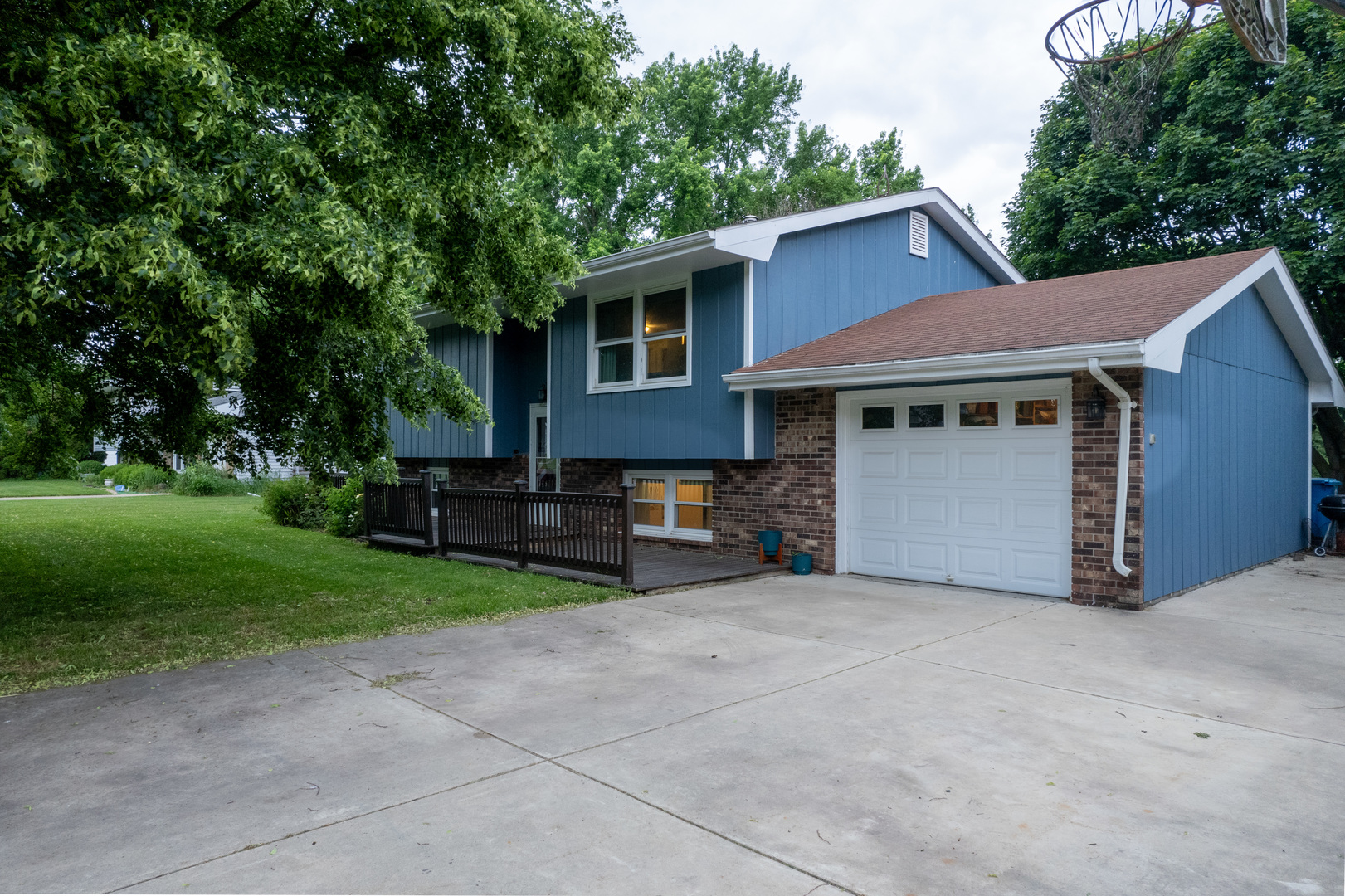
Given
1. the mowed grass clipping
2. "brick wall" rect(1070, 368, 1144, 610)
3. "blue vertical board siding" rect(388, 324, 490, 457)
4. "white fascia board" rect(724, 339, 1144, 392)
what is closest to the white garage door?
"brick wall" rect(1070, 368, 1144, 610)

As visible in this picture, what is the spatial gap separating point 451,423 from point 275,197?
901 cm

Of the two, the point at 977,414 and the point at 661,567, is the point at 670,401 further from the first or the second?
the point at 977,414

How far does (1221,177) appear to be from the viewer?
1694cm

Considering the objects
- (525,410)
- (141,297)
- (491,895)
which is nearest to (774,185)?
(525,410)

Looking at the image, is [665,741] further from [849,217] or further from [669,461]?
[849,217]

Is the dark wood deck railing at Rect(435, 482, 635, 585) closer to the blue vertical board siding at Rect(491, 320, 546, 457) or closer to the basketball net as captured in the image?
the blue vertical board siding at Rect(491, 320, 546, 457)

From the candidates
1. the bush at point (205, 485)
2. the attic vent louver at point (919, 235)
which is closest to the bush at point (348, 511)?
the attic vent louver at point (919, 235)

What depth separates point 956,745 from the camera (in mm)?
4074

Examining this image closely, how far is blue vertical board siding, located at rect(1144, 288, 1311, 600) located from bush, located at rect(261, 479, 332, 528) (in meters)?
13.4

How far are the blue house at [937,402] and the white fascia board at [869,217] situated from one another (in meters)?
0.04

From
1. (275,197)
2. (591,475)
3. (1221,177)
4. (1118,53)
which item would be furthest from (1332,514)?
(275,197)

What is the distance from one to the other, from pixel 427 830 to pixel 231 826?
0.79 metres

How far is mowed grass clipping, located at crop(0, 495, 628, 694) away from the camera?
237 inches

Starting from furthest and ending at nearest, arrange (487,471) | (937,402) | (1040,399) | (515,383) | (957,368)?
1. (487,471)
2. (515,383)
3. (937,402)
4. (1040,399)
5. (957,368)
